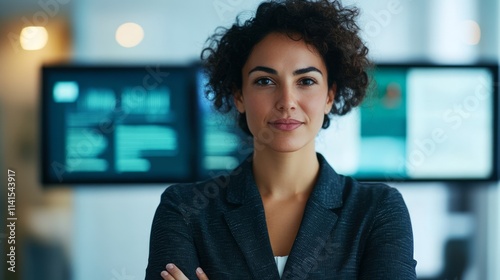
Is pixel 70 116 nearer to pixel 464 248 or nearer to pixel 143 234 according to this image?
pixel 143 234

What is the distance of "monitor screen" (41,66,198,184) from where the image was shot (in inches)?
158

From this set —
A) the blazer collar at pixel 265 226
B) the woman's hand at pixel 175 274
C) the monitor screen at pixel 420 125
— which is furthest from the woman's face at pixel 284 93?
the monitor screen at pixel 420 125

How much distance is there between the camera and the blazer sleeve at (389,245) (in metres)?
1.76

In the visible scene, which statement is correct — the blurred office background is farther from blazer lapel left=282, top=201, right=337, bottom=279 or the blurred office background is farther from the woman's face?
blazer lapel left=282, top=201, right=337, bottom=279

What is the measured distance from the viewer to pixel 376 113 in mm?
4188

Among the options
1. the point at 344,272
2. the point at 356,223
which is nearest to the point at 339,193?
the point at 356,223

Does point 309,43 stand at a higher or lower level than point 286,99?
higher

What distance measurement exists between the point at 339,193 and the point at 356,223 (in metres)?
0.12

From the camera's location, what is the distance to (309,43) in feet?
6.35

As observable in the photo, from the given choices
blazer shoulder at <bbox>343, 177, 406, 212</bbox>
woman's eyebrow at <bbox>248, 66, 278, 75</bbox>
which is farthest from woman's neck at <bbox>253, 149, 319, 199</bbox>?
woman's eyebrow at <bbox>248, 66, 278, 75</bbox>

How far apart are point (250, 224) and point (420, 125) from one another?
2.57 m

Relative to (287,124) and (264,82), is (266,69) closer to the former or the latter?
(264,82)

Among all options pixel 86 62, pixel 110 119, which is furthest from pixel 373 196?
pixel 86 62

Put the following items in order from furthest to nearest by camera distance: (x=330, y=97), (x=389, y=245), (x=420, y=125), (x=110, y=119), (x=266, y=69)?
1. (x=420, y=125)
2. (x=110, y=119)
3. (x=330, y=97)
4. (x=266, y=69)
5. (x=389, y=245)
